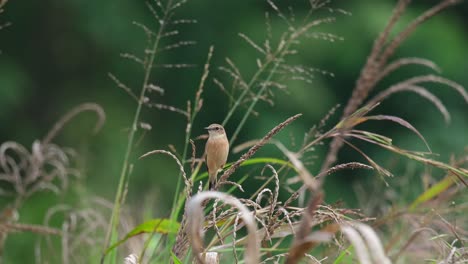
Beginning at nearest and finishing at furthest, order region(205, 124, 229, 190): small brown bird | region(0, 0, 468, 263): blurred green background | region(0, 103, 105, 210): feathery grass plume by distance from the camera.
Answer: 1. region(0, 103, 105, 210): feathery grass plume
2. region(205, 124, 229, 190): small brown bird
3. region(0, 0, 468, 263): blurred green background

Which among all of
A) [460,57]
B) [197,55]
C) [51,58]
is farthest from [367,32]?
[51,58]

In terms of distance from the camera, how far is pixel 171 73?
1029cm

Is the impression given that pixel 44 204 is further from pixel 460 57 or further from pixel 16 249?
pixel 460 57

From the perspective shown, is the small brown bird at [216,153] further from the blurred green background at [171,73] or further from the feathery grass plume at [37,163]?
the blurred green background at [171,73]

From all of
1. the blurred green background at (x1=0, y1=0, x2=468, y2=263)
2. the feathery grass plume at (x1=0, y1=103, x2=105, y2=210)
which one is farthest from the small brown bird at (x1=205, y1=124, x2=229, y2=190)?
the blurred green background at (x1=0, y1=0, x2=468, y2=263)

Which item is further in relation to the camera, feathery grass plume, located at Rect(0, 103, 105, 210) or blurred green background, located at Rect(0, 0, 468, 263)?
blurred green background, located at Rect(0, 0, 468, 263)

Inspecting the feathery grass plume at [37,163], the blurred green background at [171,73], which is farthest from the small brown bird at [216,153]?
the blurred green background at [171,73]

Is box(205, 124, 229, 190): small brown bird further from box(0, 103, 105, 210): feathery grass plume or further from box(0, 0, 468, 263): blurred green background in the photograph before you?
box(0, 0, 468, 263): blurred green background

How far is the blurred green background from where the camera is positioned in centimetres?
973

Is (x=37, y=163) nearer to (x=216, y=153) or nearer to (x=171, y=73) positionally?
(x=216, y=153)

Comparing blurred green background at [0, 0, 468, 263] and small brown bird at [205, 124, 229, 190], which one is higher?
small brown bird at [205, 124, 229, 190]

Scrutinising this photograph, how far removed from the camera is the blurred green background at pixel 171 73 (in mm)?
9727

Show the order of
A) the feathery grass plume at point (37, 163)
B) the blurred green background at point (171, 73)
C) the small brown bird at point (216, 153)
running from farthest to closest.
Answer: the blurred green background at point (171, 73) < the small brown bird at point (216, 153) < the feathery grass plume at point (37, 163)

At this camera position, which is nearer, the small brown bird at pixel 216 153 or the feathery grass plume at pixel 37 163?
the feathery grass plume at pixel 37 163
